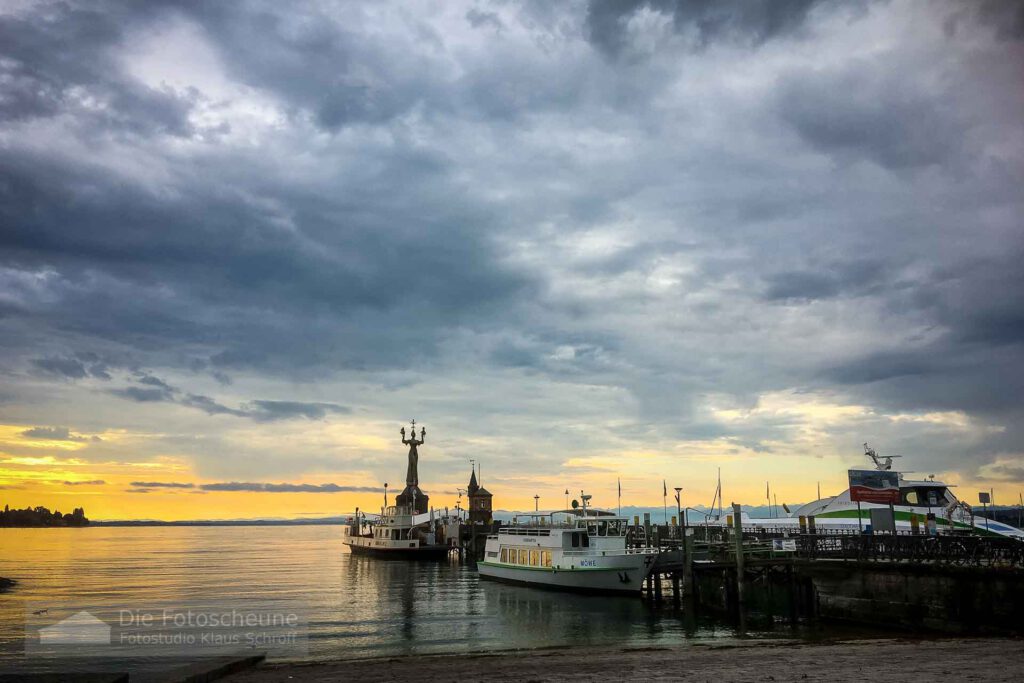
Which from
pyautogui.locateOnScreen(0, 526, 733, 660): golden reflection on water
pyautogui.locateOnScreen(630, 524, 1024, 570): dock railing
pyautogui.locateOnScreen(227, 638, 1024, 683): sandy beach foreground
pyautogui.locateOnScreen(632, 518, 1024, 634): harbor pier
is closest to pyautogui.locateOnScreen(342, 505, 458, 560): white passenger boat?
pyautogui.locateOnScreen(0, 526, 733, 660): golden reflection on water

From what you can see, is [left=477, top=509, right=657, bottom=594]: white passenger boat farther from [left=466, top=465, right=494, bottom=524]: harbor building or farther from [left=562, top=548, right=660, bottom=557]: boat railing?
[left=466, top=465, right=494, bottom=524]: harbor building

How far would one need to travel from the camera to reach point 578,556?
55.7 m

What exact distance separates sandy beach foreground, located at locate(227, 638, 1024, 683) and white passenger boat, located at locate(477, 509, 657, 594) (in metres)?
24.5

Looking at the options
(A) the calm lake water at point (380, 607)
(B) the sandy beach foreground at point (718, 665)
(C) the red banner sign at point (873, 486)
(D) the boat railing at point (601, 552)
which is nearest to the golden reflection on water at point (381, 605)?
(A) the calm lake water at point (380, 607)

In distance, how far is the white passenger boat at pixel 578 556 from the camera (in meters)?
52.7

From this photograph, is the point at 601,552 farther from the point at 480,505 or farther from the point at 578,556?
the point at 480,505

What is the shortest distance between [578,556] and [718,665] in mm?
34254

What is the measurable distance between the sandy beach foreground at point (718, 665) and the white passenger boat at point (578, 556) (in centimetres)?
2452

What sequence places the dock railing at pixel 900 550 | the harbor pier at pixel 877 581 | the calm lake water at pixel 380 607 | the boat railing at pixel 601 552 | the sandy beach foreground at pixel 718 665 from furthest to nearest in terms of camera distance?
the boat railing at pixel 601 552, the calm lake water at pixel 380 607, the dock railing at pixel 900 550, the harbor pier at pixel 877 581, the sandy beach foreground at pixel 718 665

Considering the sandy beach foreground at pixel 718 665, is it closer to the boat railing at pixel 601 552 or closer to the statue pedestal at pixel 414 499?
the boat railing at pixel 601 552

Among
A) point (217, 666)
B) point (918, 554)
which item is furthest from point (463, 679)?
point (918, 554)

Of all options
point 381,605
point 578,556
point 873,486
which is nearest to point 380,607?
point 381,605

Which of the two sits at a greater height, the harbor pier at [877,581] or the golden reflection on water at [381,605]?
the harbor pier at [877,581]

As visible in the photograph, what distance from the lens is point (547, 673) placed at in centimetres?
2159
